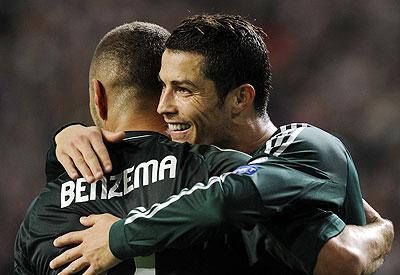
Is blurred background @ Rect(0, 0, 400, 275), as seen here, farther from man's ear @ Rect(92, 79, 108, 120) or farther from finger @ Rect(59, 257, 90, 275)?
finger @ Rect(59, 257, 90, 275)

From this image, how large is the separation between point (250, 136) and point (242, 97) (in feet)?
0.40

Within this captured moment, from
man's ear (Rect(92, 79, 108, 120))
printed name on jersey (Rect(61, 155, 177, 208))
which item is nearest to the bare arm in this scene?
printed name on jersey (Rect(61, 155, 177, 208))

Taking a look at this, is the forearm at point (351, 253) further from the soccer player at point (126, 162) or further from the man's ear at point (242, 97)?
the man's ear at point (242, 97)

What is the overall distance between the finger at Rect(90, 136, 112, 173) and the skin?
0.5 inches

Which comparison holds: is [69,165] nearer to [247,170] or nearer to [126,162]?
[126,162]

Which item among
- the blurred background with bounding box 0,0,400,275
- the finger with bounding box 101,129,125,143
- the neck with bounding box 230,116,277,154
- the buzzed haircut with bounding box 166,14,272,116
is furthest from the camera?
the blurred background with bounding box 0,0,400,275

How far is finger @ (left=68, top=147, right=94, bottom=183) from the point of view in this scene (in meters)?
2.16

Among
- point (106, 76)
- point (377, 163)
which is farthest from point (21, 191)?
point (106, 76)

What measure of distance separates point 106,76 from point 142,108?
0.16 metres

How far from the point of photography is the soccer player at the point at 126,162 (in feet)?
6.79

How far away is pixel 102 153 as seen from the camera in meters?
2.19

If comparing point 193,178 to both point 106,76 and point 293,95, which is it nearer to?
point 106,76

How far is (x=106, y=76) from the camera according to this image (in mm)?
2361

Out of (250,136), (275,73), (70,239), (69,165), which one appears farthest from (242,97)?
(275,73)
